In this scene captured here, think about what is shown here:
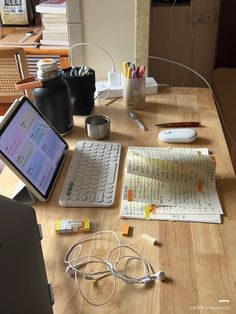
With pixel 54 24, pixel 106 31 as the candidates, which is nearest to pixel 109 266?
pixel 106 31

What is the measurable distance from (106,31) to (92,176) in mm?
695

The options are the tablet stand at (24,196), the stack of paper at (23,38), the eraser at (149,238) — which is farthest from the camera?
the stack of paper at (23,38)

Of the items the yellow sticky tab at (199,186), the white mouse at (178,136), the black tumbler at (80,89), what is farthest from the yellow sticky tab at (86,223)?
the black tumbler at (80,89)

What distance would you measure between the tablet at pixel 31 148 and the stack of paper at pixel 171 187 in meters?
0.19

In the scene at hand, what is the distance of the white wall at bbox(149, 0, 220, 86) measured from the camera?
215cm

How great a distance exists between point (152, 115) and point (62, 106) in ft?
1.08

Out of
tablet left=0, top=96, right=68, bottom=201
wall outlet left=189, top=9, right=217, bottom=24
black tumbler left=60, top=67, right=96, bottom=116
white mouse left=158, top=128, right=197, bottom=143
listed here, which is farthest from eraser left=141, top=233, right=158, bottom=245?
wall outlet left=189, top=9, right=217, bottom=24

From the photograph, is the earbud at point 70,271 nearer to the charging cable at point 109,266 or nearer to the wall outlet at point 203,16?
the charging cable at point 109,266

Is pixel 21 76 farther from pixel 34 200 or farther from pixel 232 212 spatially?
pixel 232 212

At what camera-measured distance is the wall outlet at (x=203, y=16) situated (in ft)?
7.06

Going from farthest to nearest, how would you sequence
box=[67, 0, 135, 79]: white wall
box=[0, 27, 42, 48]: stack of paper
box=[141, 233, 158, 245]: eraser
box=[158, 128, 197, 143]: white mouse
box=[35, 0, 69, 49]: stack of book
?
box=[0, 27, 42, 48]: stack of paper < box=[35, 0, 69, 49]: stack of book < box=[67, 0, 135, 79]: white wall < box=[158, 128, 197, 143]: white mouse < box=[141, 233, 158, 245]: eraser

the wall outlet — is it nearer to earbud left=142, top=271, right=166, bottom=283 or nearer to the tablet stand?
the tablet stand

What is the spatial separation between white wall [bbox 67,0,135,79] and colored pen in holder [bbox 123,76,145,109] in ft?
0.71

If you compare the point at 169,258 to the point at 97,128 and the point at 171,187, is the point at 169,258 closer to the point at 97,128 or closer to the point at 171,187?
the point at 171,187
